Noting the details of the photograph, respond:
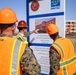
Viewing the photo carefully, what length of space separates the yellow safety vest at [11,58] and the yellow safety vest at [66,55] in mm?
1291

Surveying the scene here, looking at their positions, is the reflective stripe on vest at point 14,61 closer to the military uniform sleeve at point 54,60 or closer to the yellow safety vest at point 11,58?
the yellow safety vest at point 11,58

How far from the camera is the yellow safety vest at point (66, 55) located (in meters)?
3.54

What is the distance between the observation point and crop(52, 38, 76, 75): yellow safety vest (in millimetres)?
3539

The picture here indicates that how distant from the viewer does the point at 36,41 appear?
4.23m

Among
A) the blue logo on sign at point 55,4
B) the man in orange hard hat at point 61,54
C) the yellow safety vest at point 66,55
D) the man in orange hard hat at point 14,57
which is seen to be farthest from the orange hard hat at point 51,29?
the man in orange hard hat at point 14,57

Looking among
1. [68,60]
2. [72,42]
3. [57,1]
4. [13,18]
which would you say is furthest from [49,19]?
[13,18]

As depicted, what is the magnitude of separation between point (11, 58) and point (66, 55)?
1528mm

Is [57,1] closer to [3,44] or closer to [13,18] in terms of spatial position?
[13,18]

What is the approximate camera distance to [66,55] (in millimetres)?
3605

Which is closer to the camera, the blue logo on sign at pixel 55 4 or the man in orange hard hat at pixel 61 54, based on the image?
the man in orange hard hat at pixel 61 54

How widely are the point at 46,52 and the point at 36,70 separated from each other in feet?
5.27

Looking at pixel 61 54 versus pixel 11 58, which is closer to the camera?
pixel 11 58

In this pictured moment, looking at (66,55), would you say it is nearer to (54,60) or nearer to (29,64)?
(54,60)

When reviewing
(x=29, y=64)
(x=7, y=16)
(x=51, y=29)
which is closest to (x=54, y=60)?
(x=51, y=29)
